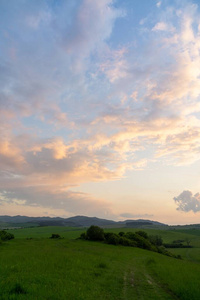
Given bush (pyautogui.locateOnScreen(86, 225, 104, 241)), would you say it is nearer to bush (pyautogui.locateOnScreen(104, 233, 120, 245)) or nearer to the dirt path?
bush (pyautogui.locateOnScreen(104, 233, 120, 245))

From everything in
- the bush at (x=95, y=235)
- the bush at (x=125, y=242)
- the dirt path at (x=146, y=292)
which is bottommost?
the bush at (x=125, y=242)

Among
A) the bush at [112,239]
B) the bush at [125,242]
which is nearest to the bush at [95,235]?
the bush at [112,239]

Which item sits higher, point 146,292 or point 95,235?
point 95,235

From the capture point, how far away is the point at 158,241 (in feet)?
A: 500

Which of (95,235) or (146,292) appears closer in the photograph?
(146,292)

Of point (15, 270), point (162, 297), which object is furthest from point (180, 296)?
point (15, 270)

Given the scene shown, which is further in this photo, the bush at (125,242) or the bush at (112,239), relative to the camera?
the bush at (125,242)

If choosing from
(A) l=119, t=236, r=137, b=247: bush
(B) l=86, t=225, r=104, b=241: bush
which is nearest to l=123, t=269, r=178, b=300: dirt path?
(A) l=119, t=236, r=137, b=247: bush

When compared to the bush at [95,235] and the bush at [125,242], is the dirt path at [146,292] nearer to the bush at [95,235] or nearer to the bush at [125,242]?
the bush at [125,242]

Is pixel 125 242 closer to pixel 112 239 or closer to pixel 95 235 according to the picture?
pixel 112 239

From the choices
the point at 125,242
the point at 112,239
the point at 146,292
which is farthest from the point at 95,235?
the point at 146,292

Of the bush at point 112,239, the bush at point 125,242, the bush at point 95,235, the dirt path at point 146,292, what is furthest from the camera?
the bush at point 95,235

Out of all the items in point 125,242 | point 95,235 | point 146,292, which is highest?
point 95,235

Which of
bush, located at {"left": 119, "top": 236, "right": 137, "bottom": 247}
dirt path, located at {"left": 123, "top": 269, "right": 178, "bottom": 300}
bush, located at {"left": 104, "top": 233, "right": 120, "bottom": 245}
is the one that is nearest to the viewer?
dirt path, located at {"left": 123, "top": 269, "right": 178, "bottom": 300}
